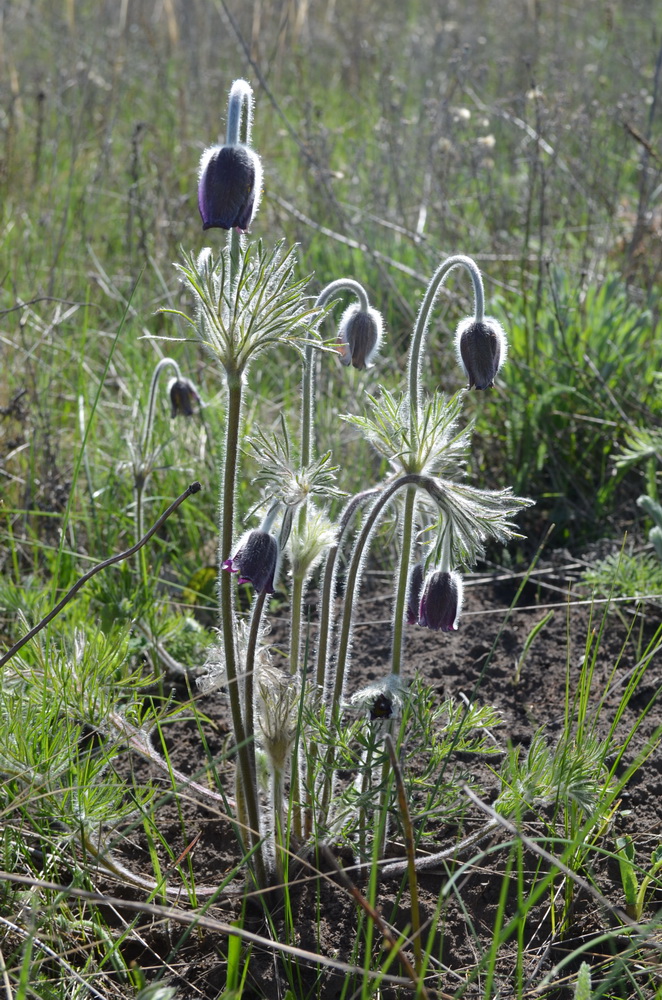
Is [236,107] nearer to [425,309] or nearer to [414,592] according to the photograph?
[425,309]

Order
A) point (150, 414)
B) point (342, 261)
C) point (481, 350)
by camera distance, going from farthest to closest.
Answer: point (342, 261) → point (150, 414) → point (481, 350)

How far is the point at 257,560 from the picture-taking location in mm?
1429

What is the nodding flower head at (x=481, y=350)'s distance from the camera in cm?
160

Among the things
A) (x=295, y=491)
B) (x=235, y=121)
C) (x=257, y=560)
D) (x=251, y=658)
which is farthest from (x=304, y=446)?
(x=235, y=121)

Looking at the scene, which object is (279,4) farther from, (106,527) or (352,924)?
(352,924)

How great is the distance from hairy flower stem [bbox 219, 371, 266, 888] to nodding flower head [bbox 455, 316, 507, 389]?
458 millimetres

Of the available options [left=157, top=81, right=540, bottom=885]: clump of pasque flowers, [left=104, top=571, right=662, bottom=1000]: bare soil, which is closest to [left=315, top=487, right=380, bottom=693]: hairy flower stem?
[left=157, top=81, right=540, bottom=885]: clump of pasque flowers

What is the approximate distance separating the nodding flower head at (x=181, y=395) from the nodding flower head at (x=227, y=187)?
3.13 feet

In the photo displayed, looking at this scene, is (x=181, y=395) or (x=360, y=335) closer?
(x=360, y=335)

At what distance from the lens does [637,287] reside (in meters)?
3.82

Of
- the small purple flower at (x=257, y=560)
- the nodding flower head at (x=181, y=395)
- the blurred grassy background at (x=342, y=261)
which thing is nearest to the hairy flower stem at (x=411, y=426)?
the small purple flower at (x=257, y=560)

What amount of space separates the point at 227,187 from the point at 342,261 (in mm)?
2420

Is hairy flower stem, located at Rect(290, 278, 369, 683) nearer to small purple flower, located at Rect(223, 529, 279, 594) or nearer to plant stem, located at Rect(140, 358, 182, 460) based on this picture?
small purple flower, located at Rect(223, 529, 279, 594)

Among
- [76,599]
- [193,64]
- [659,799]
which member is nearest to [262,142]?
[193,64]
